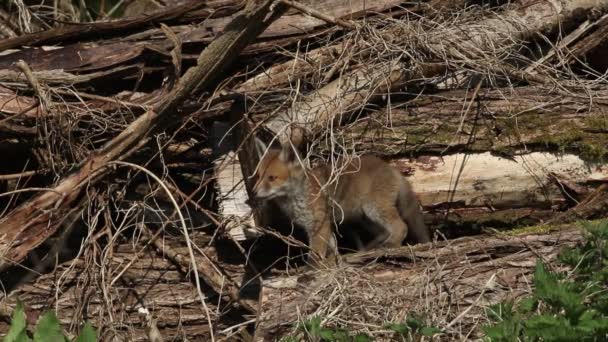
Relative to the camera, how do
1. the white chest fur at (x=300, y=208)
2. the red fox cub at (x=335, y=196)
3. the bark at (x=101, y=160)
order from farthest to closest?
the white chest fur at (x=300, y=208) < the red fox cub at (x=335, y=196) < the bark at (x=101, y=160)

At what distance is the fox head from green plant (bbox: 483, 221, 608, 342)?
1883 millimetres

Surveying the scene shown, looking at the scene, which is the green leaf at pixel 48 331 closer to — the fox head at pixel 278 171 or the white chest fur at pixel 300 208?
the fox head at pixel 278 171

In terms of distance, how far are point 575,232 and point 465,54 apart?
167cm

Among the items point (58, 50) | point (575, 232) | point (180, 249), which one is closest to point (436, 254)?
point (575, 232)

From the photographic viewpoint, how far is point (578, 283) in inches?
163

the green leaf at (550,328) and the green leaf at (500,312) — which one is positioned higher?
the green leaf at (550,328)

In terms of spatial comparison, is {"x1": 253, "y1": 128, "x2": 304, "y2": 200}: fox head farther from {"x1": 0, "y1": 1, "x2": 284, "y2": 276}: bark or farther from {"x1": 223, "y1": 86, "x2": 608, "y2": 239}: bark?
{"x1": 0, "y1": 1, "x2": 284, "y2": 276}: bark

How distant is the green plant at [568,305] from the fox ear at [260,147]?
1954 mm

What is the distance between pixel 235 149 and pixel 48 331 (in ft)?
5.75

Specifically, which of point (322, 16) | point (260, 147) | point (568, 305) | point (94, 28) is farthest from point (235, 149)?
point (568, 305)

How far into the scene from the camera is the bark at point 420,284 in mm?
4555

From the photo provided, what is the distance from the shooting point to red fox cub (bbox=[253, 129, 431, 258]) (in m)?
5.52

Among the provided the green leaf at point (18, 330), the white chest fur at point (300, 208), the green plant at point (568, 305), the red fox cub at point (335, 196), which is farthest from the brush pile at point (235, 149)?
the green leaf at point (18, 330)

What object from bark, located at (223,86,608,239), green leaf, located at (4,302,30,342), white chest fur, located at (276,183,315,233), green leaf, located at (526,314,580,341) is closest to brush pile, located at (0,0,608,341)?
bark, located at (223,86,608,239)
